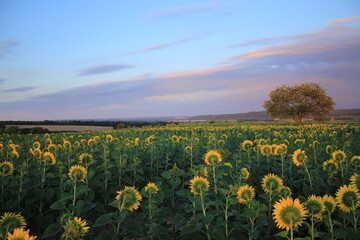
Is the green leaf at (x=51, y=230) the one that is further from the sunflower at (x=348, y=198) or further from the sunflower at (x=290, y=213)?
the sunflower at (x=348, y=198)

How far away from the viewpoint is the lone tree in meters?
47.0

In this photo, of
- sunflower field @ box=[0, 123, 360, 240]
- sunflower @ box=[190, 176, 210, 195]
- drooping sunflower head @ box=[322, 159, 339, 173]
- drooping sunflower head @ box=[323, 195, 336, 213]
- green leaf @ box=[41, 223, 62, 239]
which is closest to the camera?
sunflower field @ box=[0, 123, 360, 240]

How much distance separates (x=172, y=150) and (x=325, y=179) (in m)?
4.22

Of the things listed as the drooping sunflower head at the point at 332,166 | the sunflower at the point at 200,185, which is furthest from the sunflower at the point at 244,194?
the drooping sunflower head at the point at 332,166

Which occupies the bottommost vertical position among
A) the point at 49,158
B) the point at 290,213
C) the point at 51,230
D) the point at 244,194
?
the point at 51,230

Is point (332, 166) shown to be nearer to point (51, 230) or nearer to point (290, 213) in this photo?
point (290, 213)

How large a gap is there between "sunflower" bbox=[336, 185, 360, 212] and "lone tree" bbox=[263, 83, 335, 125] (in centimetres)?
4818

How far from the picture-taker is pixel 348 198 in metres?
2.56

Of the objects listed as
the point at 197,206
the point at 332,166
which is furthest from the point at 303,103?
the point at 197,206

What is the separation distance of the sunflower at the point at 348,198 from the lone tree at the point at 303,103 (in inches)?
1897

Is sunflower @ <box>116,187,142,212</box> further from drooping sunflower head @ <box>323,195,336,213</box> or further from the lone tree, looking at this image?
the lone tree

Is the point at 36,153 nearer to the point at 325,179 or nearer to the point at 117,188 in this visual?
the point at 117,188

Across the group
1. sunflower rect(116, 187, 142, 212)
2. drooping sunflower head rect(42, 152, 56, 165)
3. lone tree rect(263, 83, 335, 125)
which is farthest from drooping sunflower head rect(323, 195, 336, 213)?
lone tree rect(263, 83, 335, 125)

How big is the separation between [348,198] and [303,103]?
48807 millimetres
